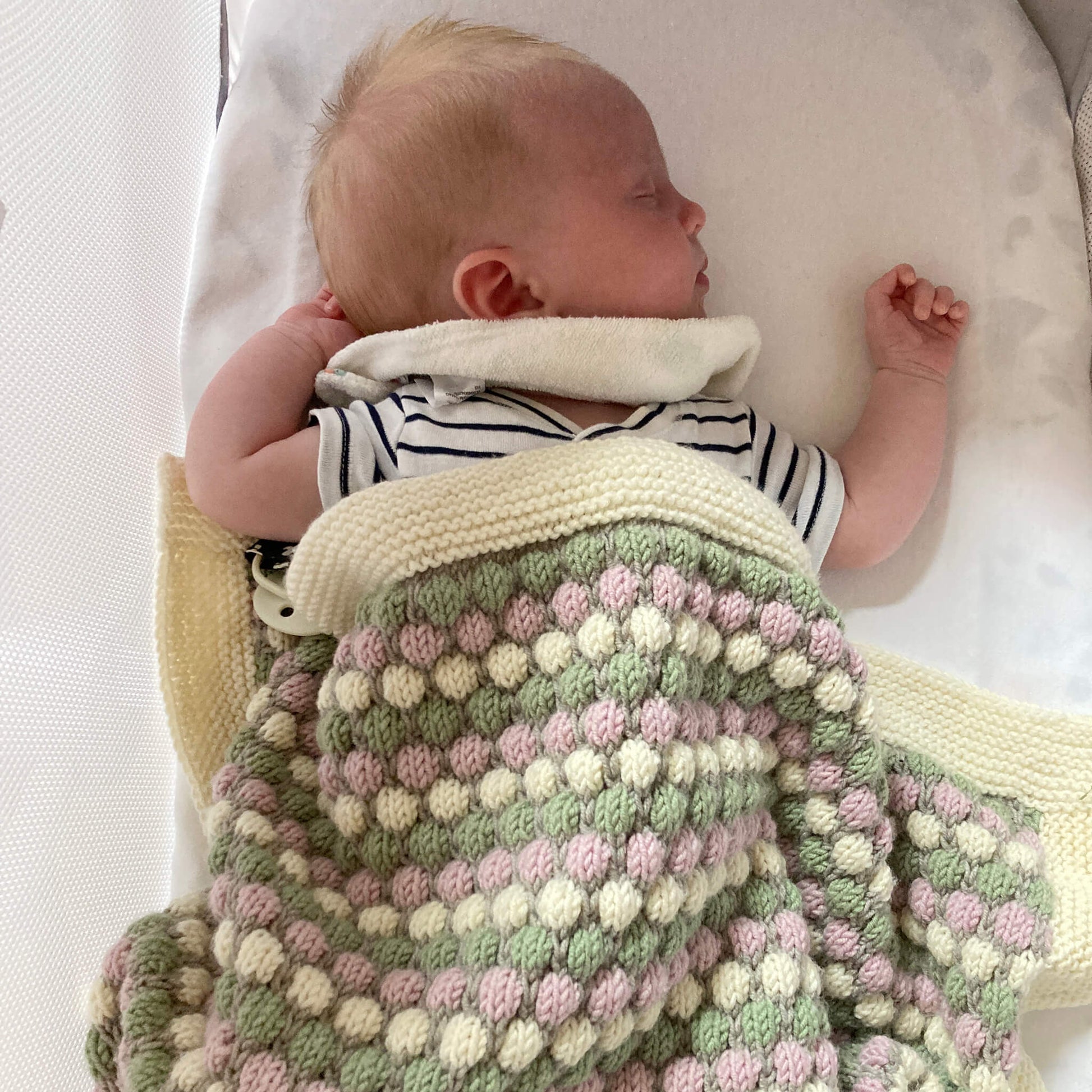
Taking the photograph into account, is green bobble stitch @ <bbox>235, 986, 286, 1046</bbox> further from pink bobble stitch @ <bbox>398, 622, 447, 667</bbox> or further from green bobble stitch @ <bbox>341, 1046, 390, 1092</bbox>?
pink bobble stitch @ <bbox>398, 622, 447, 667</bbox>

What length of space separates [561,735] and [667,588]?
4.6 inches

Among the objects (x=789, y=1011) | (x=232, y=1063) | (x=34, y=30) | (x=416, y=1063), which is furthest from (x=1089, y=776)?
(x=34, y=30)

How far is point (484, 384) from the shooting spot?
30.0 inches

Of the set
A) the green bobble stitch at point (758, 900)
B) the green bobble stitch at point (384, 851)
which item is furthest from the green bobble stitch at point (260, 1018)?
the green bobble stitch at point (758, 900)

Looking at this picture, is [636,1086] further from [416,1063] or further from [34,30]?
[34,30]

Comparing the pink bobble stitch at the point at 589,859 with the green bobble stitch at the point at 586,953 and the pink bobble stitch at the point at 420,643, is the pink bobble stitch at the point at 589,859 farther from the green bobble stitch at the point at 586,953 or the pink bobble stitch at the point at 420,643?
the pink bobble stitch at the point at 420,643

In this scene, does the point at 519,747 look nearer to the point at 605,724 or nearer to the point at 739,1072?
the point at 605,724

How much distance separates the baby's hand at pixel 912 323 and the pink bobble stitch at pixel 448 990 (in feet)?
2.02

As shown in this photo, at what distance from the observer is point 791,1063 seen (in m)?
0.62

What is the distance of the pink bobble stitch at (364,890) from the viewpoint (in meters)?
0.66

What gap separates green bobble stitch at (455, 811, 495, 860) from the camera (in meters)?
0.63

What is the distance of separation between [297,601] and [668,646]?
0.27 m

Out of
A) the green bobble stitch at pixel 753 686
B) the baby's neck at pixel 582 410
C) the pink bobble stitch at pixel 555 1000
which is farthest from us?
the baby's neck at pixel 582 410

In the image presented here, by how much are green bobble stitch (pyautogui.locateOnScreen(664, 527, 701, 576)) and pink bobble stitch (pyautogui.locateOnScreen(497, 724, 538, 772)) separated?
15 cm
